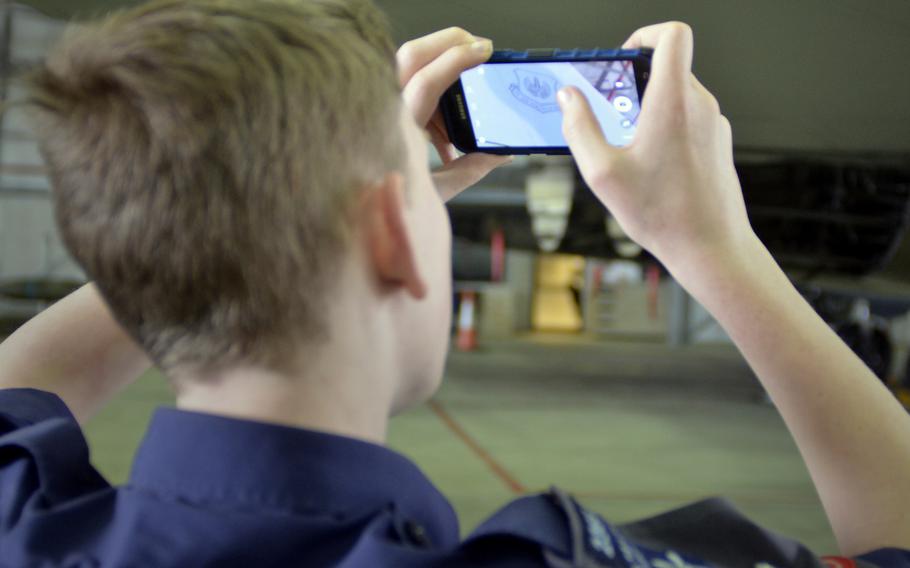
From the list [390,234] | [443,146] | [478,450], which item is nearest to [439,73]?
[443,146]

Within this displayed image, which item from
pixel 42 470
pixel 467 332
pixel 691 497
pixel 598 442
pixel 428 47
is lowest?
pixel 467 332

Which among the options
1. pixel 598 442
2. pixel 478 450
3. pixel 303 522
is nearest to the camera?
pixel 303 522

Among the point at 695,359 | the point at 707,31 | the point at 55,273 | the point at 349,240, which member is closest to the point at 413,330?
the point at 349,240

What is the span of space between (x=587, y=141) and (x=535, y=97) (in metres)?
0.19

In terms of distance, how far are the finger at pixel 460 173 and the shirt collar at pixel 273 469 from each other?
0.33 metres

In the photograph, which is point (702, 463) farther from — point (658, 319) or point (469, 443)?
point (658, 319)

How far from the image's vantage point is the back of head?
47cm

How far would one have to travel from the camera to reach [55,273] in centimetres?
981

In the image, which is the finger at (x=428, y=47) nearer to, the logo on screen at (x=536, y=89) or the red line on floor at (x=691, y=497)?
the logo on screen at (x=536, y=89)

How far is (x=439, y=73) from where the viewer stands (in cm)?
72

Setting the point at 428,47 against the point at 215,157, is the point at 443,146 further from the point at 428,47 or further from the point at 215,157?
the point at 215,157

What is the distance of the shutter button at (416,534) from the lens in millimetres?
480

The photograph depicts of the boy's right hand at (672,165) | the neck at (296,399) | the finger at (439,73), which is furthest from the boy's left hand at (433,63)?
the neck at (296,399)

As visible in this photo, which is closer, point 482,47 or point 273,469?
point 273,469
